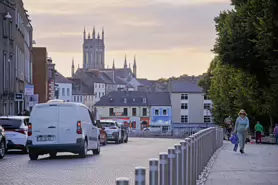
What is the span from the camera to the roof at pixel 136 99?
5910 inches

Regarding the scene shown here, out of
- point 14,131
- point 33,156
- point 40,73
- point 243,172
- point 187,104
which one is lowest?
point 243,172

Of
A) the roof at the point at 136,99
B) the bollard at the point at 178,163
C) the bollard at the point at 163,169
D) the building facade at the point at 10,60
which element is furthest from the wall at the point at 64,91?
the bollard at the point at 163,169

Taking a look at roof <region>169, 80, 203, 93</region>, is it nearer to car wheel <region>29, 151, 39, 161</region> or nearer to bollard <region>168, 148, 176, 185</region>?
car wheel <region>29, 151, 39, 161</region>

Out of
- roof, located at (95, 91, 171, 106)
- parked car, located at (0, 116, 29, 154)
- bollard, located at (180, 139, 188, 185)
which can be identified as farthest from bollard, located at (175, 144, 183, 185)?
roof, located at (95, 91, 171, 106)

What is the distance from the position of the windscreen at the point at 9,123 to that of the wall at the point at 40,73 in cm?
5355

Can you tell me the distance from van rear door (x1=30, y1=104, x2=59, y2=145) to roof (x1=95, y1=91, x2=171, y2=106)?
123561mm

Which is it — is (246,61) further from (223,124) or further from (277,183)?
(223,124)

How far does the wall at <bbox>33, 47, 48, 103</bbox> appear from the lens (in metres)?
83.3

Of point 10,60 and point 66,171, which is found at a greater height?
point 10,60

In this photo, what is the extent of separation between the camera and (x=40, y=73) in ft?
275

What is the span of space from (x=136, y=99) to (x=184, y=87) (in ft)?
35.6

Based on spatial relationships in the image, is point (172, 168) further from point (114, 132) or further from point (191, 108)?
point (191, 108)

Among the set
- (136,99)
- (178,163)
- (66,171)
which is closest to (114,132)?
(66,171)

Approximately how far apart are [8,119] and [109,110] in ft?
405
